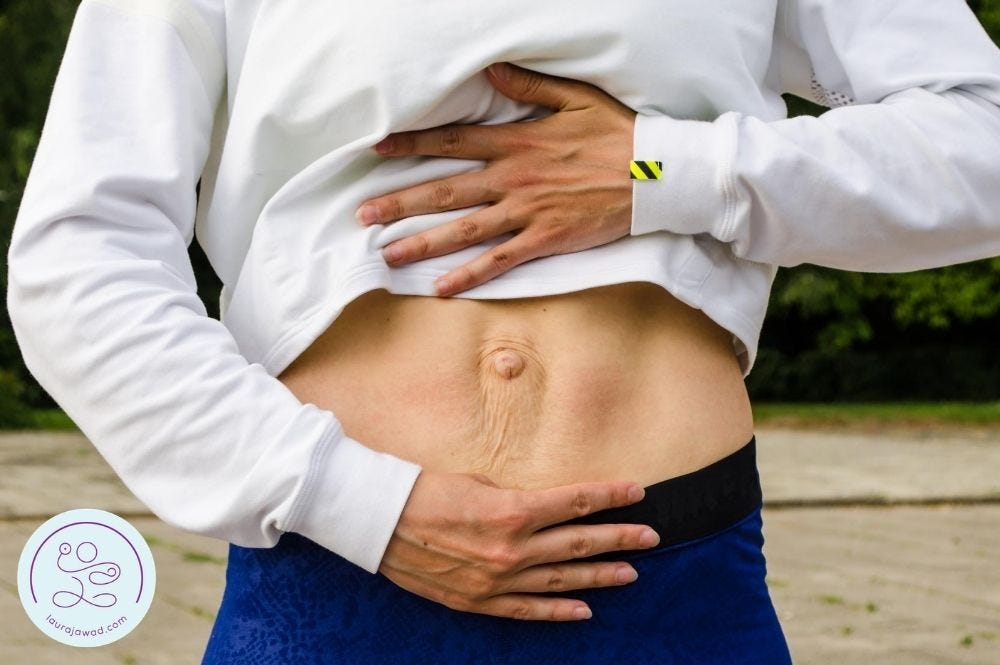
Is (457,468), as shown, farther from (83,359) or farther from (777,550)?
(777,550)

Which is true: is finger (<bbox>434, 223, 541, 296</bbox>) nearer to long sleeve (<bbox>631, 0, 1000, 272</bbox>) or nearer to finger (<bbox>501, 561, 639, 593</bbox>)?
long sleeve (<bbox>631, 0, 1000, 272</bbox>)

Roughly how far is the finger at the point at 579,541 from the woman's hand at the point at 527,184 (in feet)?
0.95

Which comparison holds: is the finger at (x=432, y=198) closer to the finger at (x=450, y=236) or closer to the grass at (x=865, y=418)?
the finger at (x=450, y=236)

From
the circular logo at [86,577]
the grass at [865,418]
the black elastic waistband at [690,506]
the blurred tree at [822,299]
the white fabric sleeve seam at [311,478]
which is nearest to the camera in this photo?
the white fabric sleeve seam at [311,478]

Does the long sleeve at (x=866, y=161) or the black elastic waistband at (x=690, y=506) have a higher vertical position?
the long sleeve at (x=866, y=161)

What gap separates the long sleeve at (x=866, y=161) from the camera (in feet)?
4.28

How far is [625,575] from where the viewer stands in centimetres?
125

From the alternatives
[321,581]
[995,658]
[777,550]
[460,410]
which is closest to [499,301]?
[460,410]

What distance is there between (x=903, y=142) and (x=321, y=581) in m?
0.76

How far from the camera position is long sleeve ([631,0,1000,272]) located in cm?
131

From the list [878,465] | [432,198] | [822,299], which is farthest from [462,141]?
[822,299]

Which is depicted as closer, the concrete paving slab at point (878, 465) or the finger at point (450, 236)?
the finger at point (450, 236)

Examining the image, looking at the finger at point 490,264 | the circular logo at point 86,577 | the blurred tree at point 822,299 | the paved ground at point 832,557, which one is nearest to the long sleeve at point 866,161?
the finger at point 490,264

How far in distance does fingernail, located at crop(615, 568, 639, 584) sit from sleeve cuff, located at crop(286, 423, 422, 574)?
0.23 meters
